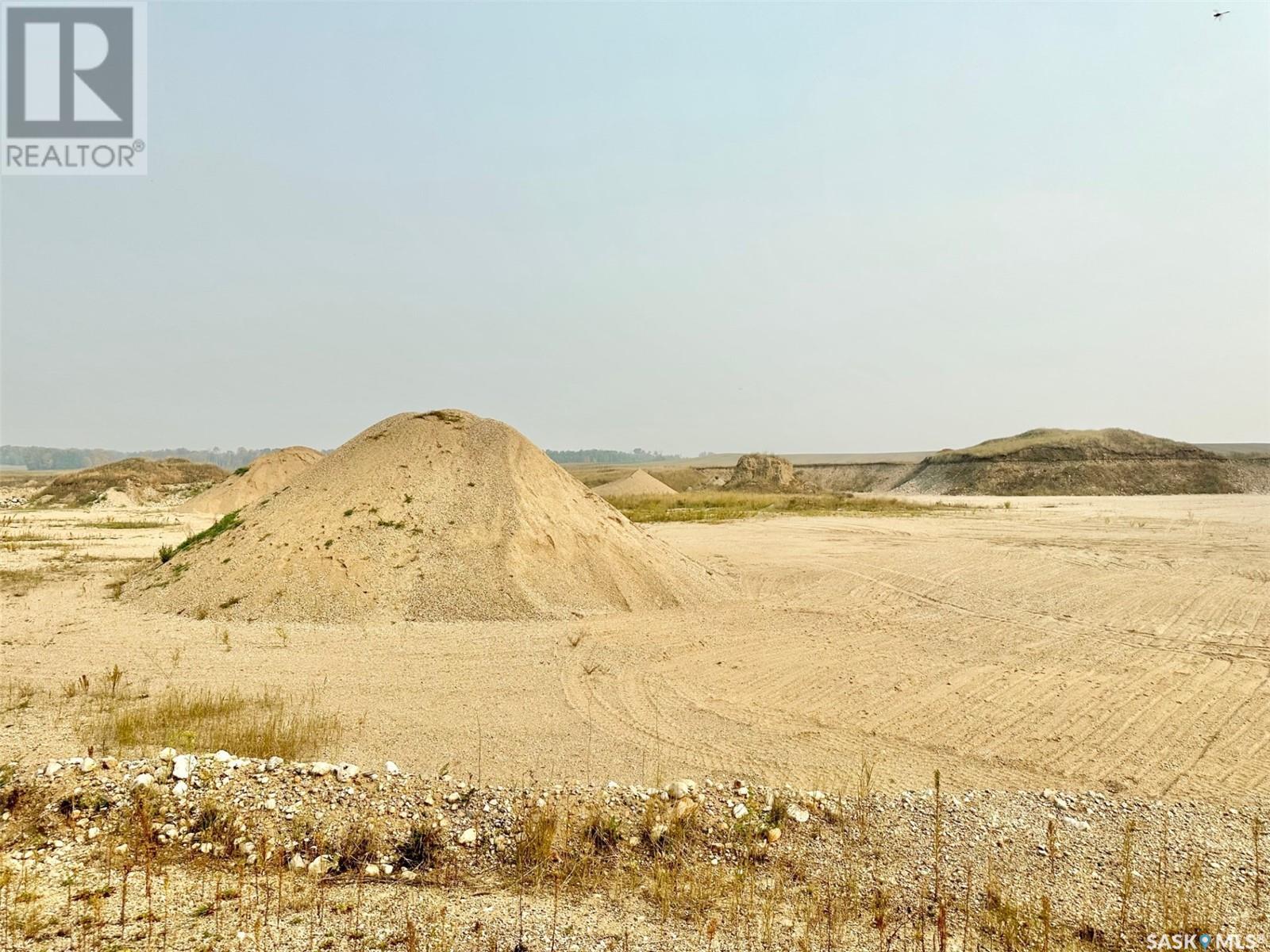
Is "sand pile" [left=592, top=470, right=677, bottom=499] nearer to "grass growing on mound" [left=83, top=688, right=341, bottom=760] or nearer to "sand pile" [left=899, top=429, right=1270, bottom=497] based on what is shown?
"sand pile" [left=899, top=429, right=1270, bottom=497]

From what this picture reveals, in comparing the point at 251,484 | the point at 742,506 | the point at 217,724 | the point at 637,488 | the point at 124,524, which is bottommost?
the point at 217,724

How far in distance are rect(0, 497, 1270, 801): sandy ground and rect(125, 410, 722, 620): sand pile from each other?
648 mm

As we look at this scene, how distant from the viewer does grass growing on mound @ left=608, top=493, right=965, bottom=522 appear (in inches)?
1313

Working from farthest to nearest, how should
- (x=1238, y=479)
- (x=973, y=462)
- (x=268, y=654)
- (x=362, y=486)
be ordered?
(x=973, y=462)
(x=1238, y=479)
(x=362, y=486)
(x=268, y=654)

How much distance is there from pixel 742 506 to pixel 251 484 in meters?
24.2

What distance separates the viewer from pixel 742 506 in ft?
127

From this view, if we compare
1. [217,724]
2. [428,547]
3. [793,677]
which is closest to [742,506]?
[428,547]

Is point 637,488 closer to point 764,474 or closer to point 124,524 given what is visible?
point 764,474

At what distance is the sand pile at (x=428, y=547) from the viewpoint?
38.0 ft

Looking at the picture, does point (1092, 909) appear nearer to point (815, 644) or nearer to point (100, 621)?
point (815, 644)

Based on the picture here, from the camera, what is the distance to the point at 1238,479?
56.7m

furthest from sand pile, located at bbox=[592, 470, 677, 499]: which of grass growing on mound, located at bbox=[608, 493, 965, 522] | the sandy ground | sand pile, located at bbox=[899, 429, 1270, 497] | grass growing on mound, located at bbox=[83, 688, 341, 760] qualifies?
grass growing on mound, located at bbox=[83, 688, 341, 760]

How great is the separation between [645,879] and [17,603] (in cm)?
1318

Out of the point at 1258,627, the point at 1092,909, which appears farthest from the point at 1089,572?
the point at 1092,909
